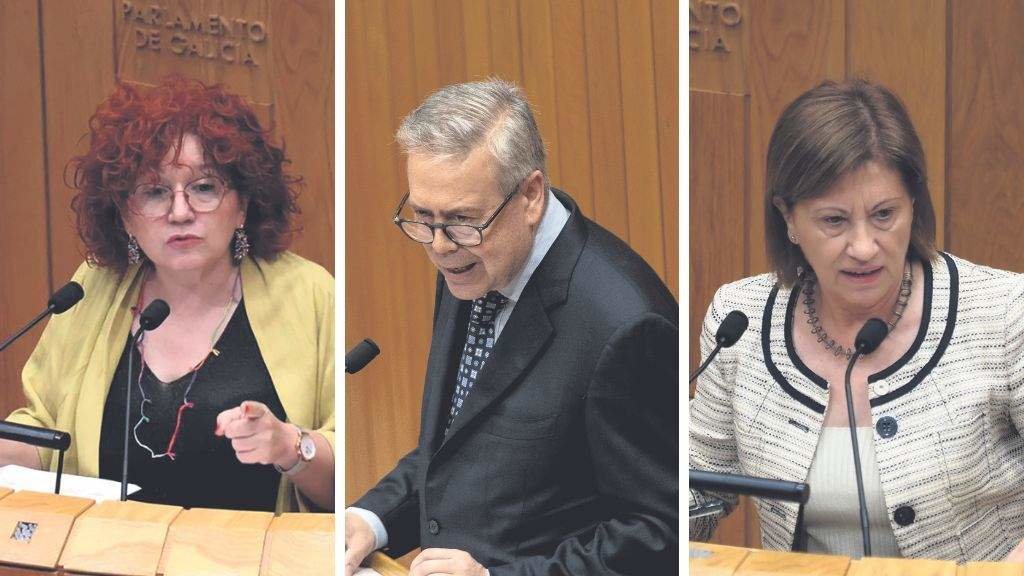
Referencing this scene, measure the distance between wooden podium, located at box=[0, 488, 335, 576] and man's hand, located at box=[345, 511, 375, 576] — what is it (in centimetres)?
3

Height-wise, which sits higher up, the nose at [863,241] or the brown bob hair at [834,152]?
the brown bob hair at [834,152]

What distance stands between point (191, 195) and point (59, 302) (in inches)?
15.0

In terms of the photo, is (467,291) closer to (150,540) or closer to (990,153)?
→ (150,540)

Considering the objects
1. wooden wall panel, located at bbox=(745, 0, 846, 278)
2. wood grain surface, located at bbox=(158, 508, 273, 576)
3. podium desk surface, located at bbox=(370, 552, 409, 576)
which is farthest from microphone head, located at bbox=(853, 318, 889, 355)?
wood grain surface, located at bbox=(158, 508, 273, 576)

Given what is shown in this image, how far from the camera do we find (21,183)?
Answer: 3027 mm

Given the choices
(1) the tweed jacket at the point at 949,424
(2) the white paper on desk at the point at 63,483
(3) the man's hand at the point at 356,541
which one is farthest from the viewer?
(2) the white paper on desk at the point at 63,483

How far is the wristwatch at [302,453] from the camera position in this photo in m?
3.00

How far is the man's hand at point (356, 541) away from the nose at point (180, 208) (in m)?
0.70

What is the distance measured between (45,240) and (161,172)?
12.6 inches

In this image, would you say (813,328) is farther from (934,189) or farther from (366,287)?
(366,287)

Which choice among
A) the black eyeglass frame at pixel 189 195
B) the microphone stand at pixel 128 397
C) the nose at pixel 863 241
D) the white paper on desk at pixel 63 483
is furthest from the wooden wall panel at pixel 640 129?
the white paper on desk at pixel 63 483

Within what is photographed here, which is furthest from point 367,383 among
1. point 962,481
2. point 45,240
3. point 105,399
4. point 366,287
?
point 962,481

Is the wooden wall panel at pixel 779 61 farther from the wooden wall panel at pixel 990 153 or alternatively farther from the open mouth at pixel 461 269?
the open mouth at pixel 461 269

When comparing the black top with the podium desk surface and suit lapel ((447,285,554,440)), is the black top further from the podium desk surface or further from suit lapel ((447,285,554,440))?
suit lapel ((447,285,554,440))
